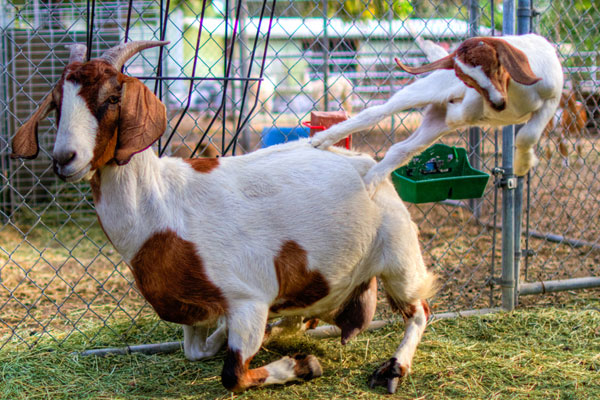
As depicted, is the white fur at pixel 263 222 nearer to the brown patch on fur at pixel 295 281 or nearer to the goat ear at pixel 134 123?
the brown patch on fur at pixel 295 281

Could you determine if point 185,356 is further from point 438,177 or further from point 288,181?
point 438,177

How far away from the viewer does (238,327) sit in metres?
2.59

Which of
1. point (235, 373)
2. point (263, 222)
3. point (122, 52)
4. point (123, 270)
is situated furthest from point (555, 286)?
point (123, 270)

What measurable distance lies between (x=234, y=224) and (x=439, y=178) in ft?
3.83

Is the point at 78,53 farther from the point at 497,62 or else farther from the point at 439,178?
the point at 439,178

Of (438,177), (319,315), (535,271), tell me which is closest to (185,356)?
(319,315)

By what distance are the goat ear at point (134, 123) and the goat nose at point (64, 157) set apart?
0.16 metres

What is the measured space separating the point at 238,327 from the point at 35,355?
50.2 inches

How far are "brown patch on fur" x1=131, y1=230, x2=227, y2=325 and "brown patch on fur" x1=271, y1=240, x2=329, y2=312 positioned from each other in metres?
0.29

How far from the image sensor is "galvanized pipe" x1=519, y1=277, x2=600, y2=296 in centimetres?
386

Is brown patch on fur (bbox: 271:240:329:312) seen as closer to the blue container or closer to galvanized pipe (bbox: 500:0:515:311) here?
the blue container

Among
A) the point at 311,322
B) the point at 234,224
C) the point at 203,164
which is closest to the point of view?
the point at 234,224

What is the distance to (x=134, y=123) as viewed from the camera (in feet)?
7.48

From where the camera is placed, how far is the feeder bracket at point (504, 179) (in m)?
3.67
